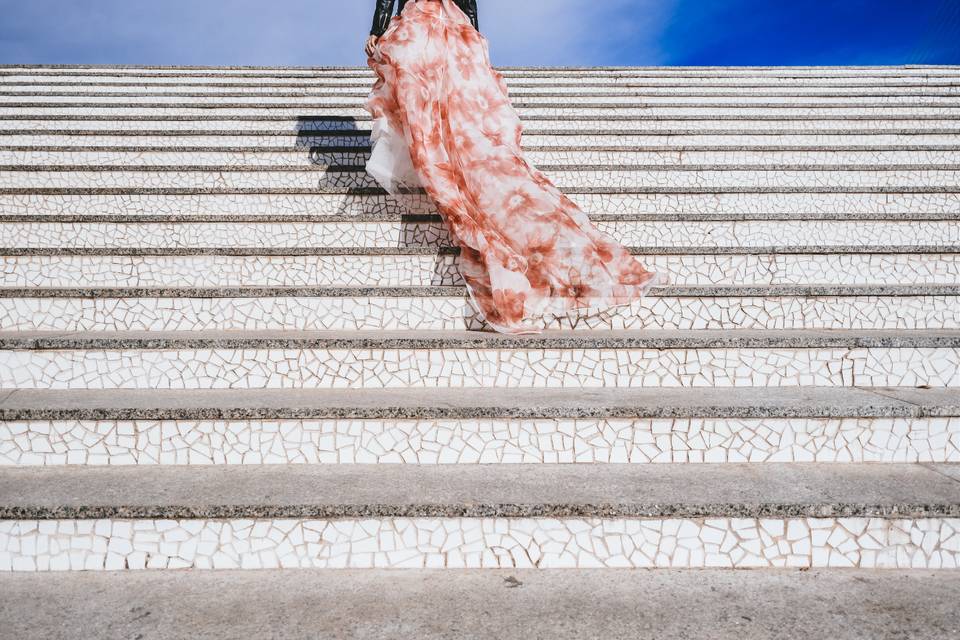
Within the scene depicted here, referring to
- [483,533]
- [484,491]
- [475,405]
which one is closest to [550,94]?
[475,405]

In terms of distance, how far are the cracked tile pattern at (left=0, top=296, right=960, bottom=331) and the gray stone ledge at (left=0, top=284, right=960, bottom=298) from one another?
0.06 feet

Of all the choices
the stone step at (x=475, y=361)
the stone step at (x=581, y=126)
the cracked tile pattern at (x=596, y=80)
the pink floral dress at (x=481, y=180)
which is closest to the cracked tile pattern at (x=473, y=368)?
the stone step at (x=475, y=361)

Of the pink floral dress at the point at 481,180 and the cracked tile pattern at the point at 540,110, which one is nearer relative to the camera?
the pink floral dress at the point at 481,180

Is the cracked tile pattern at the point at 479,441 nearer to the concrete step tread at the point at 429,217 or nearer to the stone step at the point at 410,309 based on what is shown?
the stone step at the point at 410,309

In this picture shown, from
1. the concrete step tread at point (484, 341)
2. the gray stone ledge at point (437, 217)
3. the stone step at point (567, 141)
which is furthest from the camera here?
the stone step at point (567, 141)

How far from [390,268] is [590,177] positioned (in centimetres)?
159

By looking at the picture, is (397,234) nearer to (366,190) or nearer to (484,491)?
(366,190)

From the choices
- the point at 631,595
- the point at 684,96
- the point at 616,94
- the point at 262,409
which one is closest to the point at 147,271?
the point at 262,409

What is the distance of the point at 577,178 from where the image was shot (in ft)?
11.8

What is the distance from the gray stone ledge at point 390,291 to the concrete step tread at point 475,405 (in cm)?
53

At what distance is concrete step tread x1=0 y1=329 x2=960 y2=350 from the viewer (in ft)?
6.75

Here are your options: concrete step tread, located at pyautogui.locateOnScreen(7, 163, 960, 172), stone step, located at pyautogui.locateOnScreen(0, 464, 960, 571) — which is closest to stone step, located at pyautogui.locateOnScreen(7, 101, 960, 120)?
concrete step tread, located at pyautogui.locateOnScreen(7, 163, 960, 172)

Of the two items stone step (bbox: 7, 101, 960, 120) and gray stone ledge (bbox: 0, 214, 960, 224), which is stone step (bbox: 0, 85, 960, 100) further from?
gray stone ledge (bbox: 0, 214, 960, 224)

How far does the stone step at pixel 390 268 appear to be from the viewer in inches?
103
